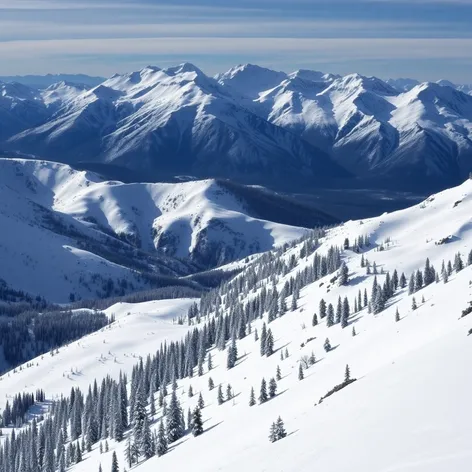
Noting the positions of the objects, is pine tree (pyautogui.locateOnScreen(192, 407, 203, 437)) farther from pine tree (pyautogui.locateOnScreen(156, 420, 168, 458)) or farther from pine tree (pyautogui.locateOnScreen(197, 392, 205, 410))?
pine tree (pyautogui.locateOnScreen(197, 392, 205, 410))

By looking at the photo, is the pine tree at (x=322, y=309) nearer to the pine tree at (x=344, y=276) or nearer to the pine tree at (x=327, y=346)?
the pine tree at (x=344, y=276)

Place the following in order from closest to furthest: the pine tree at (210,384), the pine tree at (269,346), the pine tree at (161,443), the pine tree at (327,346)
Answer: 1. the pine tree at (161,443)
2. the pine tree at (327,346)
3. the pine tree at (210,384)
4. the pine tree at (269,346)

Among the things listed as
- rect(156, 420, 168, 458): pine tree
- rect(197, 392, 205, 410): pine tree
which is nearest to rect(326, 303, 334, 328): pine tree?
rect(197, 392, 205, 410): pine tree

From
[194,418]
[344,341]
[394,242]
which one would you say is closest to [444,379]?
[194,418]

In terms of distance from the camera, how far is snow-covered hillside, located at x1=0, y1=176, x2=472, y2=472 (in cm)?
4469

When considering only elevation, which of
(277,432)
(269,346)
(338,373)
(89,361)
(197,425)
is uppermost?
(277,432)

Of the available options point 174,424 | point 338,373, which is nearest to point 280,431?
point 338,373

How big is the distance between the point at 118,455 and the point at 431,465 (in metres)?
64.0

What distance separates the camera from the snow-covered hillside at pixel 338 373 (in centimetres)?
4469

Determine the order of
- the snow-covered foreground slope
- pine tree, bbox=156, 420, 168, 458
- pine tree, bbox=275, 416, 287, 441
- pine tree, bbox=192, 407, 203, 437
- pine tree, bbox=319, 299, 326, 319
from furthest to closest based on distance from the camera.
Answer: the snow-covered foreground slope, pine tree, bbox=319, 299, 326, 319, pine tree, bbox=156, 420, 168, 458, pine tree, bbox=192, 407, 203, 437, pine tree, bbox=275, 416, 287, 441

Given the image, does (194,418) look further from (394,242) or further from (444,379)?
→ (394,242)

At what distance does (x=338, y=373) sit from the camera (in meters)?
80.0

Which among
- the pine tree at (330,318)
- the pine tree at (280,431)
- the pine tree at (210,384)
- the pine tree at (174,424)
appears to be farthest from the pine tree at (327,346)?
the pine tree at (280,431)

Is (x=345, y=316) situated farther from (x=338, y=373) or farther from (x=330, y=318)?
(x=338, y=373)
